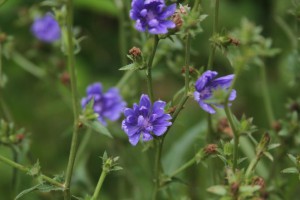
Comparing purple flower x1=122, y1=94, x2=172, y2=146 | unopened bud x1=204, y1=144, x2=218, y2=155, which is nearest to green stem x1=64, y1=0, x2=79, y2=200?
purple flower x1=122, y1=94, x2=172, y2=146

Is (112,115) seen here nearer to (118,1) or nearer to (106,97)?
(106,97)

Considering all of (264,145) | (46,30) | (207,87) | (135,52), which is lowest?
(46,30)

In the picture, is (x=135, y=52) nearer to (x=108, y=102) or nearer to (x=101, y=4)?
(x=108, y=102)

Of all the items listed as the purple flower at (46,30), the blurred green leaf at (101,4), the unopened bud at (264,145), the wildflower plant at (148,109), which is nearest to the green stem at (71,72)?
the wildflower plant at (148,109)

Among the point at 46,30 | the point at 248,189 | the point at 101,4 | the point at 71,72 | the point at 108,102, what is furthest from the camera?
the point at 101,4

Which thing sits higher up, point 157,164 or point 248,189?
point 248,189

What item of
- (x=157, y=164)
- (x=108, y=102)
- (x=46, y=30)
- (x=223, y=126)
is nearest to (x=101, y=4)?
(x=46, y=30)

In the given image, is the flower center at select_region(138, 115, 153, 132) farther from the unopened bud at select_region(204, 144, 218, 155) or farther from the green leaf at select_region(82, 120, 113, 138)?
the unopened bud at select_region(204, 144, 218, 155)
